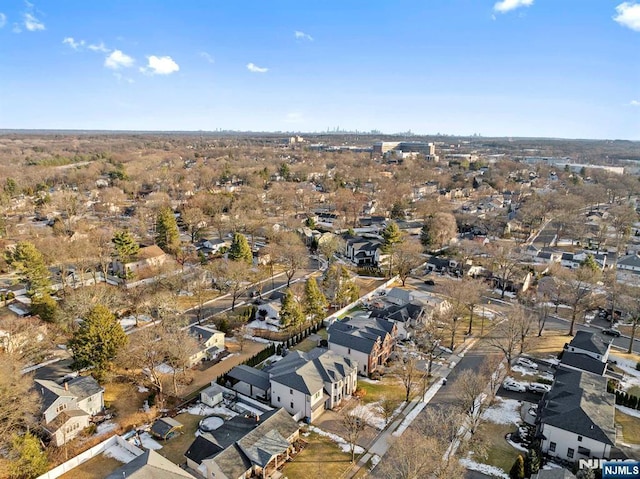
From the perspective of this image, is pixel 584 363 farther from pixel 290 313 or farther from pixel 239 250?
pixel 239 250

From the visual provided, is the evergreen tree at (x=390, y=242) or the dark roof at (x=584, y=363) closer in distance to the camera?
the dark roof at (x=584, y=363)

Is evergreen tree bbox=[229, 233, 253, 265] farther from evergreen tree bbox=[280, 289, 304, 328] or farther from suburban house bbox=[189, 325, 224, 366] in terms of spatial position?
suburban house bbox=[189, 325, 224, 366]

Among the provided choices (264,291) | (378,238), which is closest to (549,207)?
(378,238)

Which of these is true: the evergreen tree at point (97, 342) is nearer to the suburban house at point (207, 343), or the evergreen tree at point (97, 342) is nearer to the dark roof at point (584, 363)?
the suburban house at point (207, 343)

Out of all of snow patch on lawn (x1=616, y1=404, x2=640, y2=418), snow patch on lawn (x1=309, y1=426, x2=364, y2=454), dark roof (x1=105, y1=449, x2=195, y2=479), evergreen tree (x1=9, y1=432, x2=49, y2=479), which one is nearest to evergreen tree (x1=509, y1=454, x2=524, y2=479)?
snow patch on lawn (x1=309, y1=426, x2=364, y2=454)

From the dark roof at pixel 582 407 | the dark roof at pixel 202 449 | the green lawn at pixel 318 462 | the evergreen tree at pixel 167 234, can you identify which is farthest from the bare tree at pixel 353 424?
the evergreen tree at pixel 167 234

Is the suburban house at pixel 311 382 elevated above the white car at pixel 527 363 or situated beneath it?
elevated above
